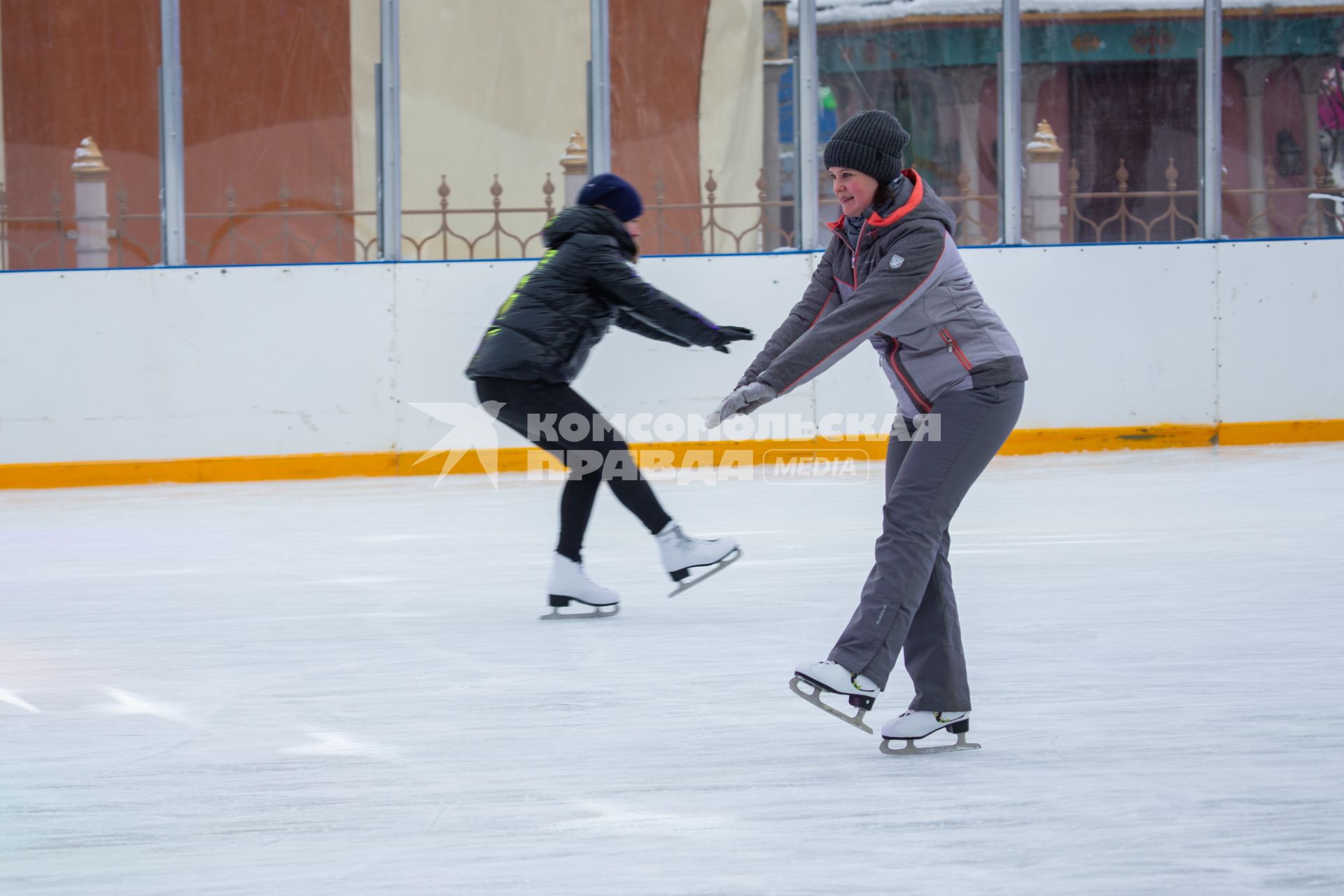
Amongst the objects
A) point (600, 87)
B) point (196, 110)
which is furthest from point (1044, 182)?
point (196, 110)

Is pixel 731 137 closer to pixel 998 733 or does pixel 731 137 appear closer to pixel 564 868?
pixel 998 733

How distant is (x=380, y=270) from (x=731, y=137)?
2.34 meters

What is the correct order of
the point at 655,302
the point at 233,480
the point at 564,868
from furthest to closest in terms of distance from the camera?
the point at 233,480 → the point at 655,302 → the point at 564,868

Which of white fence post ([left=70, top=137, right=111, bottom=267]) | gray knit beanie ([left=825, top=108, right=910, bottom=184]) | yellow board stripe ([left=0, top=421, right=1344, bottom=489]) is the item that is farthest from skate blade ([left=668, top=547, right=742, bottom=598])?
white fence post ([left=70, top=137, right=111, bottom=267])

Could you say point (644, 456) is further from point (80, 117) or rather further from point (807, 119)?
point (80, 117)

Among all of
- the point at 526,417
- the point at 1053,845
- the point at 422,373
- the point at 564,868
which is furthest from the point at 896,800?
the point at 422,373

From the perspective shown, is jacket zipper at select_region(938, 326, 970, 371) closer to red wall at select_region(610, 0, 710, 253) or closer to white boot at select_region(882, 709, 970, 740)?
white boot at select_region(882, 709, 970, 740)

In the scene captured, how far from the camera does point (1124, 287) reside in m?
9.18

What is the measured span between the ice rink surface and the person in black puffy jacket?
228mm

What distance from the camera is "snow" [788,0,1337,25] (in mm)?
9547

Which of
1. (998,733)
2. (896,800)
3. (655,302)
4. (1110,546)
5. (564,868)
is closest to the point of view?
(564,868)

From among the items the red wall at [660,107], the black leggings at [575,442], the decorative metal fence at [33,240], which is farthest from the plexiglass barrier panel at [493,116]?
the black leggings at [575,442]

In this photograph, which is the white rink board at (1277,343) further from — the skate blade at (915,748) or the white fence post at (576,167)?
the skate blade at (915,748)

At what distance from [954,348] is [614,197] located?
1.89m
